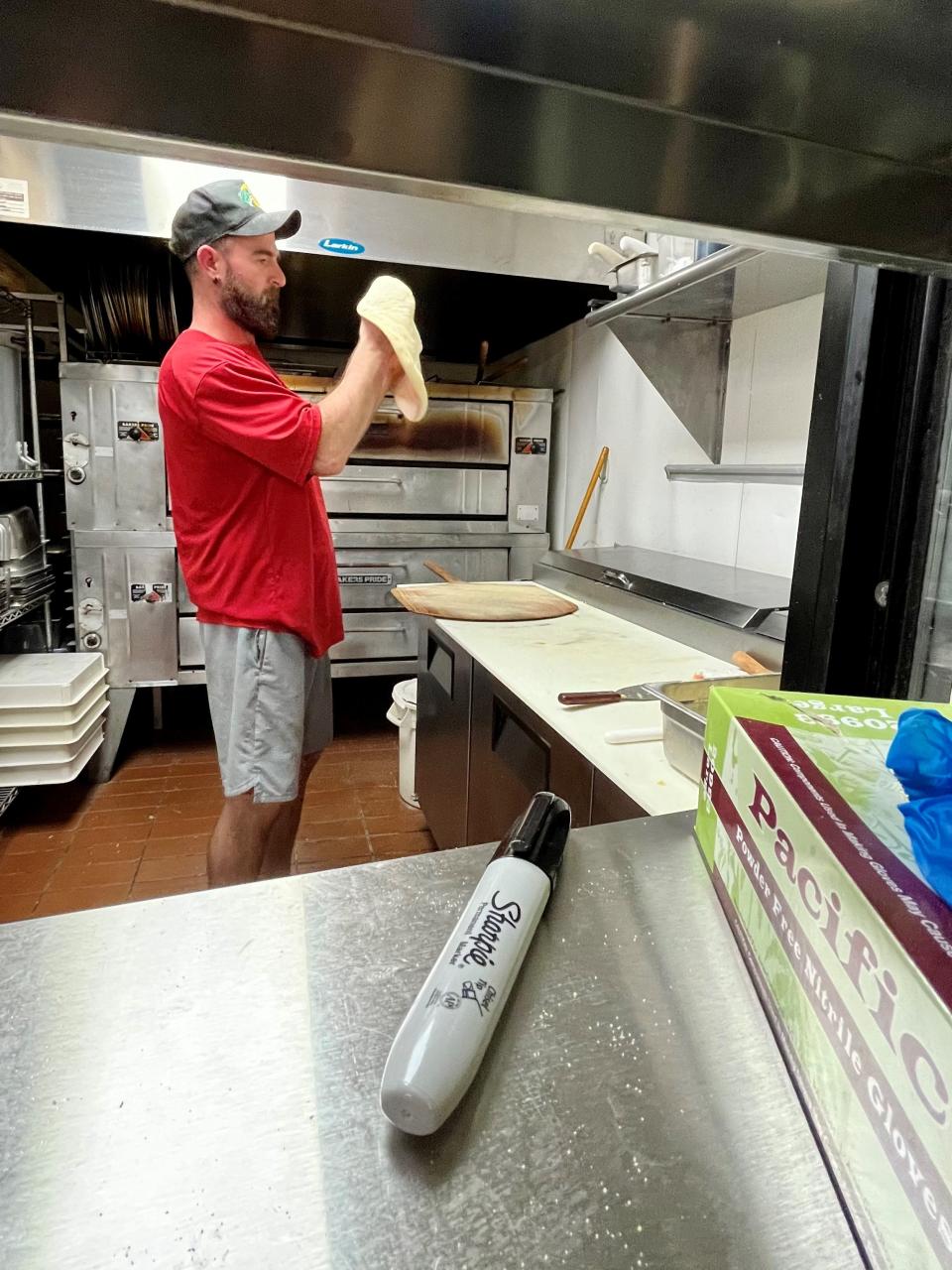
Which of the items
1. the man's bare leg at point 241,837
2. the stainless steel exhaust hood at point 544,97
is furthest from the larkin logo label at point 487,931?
the man's bare leg at point 241,837

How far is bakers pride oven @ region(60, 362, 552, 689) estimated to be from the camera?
2.64 metres

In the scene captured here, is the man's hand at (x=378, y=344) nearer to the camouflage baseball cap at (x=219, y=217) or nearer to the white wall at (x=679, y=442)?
the camouflage baseball cap at (x=219, y=217)

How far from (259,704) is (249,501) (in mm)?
410

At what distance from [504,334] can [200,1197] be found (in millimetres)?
3754

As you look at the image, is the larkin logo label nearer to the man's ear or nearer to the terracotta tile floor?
the man's ear

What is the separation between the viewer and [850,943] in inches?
11.8

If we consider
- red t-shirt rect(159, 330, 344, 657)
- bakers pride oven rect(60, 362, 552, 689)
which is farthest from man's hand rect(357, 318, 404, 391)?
bakers pride oven rect(60, 362, 552, 689)

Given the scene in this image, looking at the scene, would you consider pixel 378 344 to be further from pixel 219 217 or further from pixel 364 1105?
pixel 364 1105

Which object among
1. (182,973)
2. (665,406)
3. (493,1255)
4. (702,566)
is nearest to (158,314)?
(665,406)

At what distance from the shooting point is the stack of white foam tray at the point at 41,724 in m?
2.20

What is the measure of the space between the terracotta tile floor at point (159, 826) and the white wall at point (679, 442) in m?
1.22

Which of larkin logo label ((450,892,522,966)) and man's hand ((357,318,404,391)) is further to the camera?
man's hand ((357,318,404,391))

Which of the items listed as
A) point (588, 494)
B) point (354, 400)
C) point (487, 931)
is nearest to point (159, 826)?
point (354, 400)

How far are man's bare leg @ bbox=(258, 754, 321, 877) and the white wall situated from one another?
1239mm
